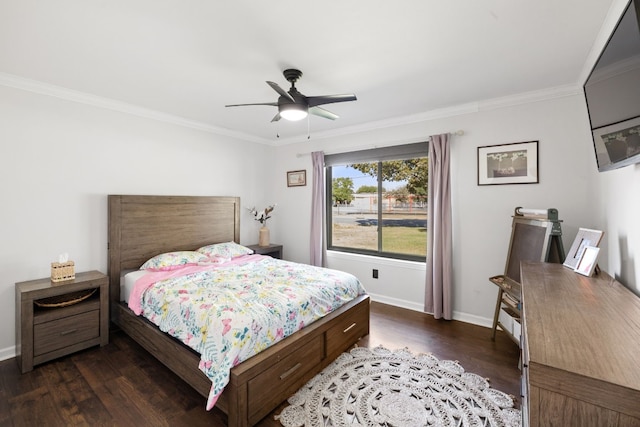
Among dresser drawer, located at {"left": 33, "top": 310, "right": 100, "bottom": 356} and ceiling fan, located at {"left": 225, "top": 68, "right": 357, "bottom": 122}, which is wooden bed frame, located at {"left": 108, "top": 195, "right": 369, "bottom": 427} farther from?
ceiling fan, located at {"left": 225, "top": 68, "right": 357, "bottom": 122}

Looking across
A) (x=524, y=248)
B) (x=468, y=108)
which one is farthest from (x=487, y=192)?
(x=468, y=108)

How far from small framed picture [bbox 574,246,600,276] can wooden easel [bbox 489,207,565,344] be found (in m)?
0.38

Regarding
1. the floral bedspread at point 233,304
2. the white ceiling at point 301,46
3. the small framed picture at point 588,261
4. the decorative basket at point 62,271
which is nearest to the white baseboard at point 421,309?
the floral bedspread at point 233,304

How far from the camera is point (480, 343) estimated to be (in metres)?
Answer: 2.81

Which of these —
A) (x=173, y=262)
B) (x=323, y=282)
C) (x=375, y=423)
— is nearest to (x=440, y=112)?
(x=323, y=282)

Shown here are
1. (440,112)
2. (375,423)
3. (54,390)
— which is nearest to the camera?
(375,423)

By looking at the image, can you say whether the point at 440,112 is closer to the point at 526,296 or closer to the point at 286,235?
the point at 526,296

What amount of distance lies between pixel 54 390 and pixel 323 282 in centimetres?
223

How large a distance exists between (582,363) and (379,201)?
3.45 m

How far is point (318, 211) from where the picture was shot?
443 cm

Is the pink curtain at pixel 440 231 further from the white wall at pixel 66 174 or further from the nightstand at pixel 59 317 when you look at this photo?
the nightstand at pixel 59 317

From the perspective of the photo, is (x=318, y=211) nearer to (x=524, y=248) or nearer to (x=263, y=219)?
(x=263, y=219)

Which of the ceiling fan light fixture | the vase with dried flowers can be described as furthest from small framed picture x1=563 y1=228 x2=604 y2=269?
the vase with dried flowers

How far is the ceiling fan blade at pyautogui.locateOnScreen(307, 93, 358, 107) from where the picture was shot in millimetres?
2283
